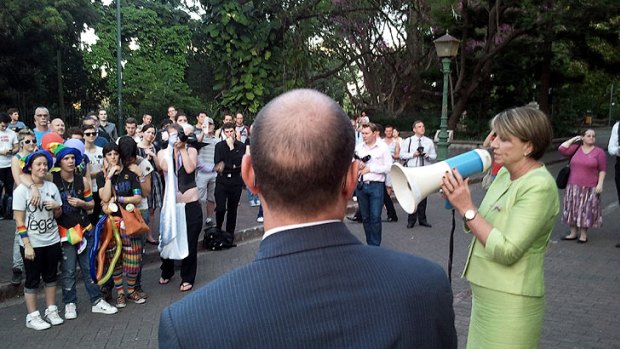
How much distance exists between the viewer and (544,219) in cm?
261

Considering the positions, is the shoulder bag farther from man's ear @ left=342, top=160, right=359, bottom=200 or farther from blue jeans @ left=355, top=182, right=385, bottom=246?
man's ear @ left=342, top=160, right=359, bottom=200

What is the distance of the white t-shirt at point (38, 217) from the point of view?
16.1 ft

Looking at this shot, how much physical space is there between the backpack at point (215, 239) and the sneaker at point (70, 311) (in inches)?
109

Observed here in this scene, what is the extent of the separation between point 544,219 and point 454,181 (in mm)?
492

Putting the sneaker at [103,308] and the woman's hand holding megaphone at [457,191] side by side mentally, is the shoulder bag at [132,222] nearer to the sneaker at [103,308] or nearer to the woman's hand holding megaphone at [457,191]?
the sneaker at [103,308]

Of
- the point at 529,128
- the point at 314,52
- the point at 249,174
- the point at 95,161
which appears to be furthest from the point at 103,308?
the point at 314,52

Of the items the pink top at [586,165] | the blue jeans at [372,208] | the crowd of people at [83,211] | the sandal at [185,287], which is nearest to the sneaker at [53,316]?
the crowd of people at [83,211]

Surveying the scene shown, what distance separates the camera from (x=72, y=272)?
5.29 metres

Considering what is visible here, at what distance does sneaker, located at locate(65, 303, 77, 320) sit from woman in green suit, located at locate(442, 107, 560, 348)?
13.6ft

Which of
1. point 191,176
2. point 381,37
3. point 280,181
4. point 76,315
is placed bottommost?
point 76,315

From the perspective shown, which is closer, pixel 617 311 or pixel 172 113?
pixel 617 311

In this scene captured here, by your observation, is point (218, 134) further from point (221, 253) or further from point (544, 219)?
point (544, 219)

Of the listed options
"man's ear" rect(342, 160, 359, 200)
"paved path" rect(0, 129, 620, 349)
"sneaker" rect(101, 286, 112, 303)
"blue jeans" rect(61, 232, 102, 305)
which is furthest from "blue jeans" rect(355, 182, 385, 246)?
"man's ear" rect(342, 160, 359, 200)

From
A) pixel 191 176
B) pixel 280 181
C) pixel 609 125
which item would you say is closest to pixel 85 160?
pixel 191 176
